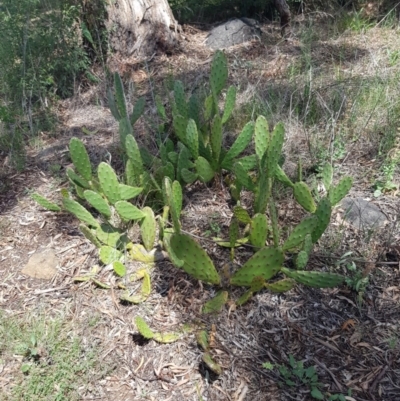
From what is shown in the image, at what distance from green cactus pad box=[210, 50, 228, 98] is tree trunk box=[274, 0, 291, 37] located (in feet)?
8.50

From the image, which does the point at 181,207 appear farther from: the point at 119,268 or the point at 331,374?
the point at 331,374

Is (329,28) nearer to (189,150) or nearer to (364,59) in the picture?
(364,59)

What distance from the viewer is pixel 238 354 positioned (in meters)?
2.16

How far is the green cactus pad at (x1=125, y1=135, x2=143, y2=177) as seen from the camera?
2652 millimetres

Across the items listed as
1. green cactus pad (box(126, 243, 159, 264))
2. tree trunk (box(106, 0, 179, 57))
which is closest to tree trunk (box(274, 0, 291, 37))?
tree trunk (box(106, 0, 179, 57))

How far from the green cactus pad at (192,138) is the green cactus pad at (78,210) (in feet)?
2.46

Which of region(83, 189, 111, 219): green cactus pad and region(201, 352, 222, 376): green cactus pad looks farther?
region(83, 189, 111, 219): green cactus pad

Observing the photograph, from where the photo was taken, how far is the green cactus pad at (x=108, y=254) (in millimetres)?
2611

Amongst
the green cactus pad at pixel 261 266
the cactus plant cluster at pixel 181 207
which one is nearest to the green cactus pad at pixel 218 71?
the cactus plant cluster at pixel 181 207

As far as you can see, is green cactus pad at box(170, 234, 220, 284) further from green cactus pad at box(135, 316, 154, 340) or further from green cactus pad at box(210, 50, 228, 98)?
green cactus pad at box(210, 50, 228, 98)

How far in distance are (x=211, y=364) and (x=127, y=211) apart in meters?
0.99

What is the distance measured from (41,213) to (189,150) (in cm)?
117

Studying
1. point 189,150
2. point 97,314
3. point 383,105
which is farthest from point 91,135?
point 383,105

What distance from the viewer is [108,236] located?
270 centimetres
